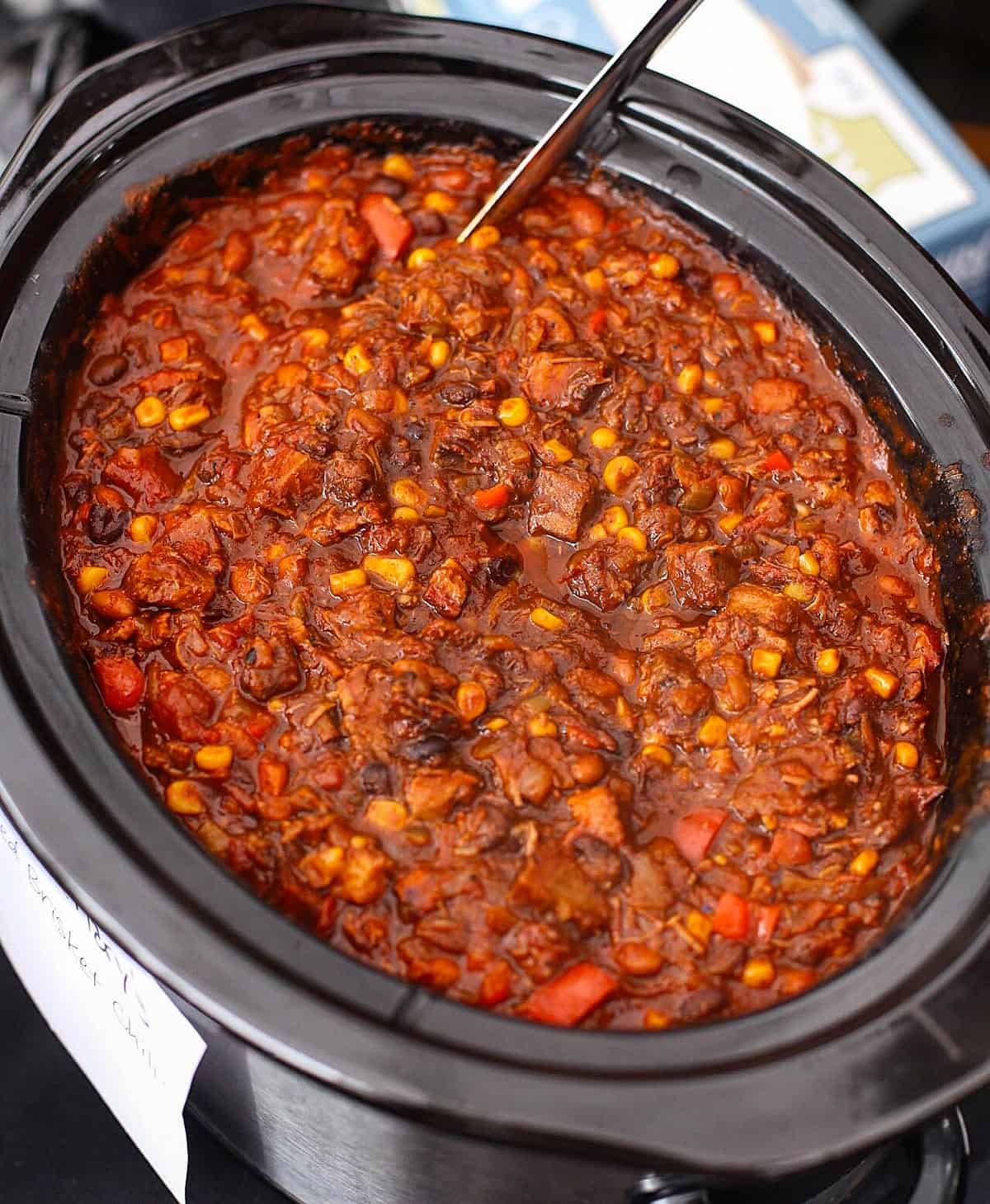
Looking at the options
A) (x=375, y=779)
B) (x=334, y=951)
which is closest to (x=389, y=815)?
(x=375, y=779)

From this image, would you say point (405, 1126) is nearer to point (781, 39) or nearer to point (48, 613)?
point (48, 613)

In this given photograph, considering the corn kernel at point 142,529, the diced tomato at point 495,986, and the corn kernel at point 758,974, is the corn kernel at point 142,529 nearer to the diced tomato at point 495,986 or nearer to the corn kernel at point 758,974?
the diced tomato at point 495,986

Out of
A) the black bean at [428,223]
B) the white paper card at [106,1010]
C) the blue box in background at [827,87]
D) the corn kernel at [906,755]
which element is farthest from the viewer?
the blue box in background at [827,87]

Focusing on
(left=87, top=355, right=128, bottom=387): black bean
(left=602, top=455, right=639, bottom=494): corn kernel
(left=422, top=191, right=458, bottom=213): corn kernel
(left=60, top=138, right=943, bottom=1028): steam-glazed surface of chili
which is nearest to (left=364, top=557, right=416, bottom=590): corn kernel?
(left=60, top=138, right=943, bottom=1028): steam-glazed surface of chili

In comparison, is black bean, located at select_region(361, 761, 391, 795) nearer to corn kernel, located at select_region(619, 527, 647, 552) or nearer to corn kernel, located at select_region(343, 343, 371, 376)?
corn kernel, located at select_region(619, 527, 647, 552)

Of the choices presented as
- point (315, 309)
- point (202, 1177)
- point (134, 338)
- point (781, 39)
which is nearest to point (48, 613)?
point (134, 338)

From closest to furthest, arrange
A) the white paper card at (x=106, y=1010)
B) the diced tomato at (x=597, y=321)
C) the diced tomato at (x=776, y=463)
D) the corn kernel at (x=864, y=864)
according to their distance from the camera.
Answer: the white paper card at (x=106, y=1010) < the corn kernel at (x=864, y=864) < the diced tomato at (x=776, y=463) < the diced tomato at (x=597, y=321)

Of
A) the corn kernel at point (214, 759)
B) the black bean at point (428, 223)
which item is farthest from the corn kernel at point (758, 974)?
the black bean at point (428, 223)
